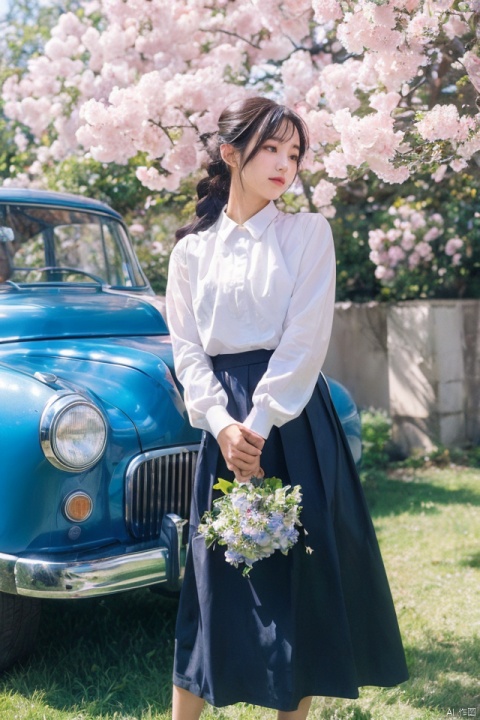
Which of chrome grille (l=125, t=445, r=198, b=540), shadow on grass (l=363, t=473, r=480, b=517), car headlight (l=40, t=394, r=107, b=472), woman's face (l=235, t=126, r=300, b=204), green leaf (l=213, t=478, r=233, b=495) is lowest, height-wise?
shadow on grass (l=363, t=473, r=480, b=517)

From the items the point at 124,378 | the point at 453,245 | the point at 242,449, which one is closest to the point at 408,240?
the point at 453,245

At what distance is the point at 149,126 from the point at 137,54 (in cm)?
144

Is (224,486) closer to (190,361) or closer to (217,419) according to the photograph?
(217,419)

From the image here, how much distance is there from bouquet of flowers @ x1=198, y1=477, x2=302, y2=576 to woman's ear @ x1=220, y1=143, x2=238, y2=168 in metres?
0.86

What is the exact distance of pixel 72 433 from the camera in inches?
105

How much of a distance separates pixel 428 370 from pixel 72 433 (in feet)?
15.6

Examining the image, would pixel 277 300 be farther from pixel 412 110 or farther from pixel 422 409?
pixel 422 409

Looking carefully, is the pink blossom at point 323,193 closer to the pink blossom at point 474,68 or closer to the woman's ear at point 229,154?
the pink blossom at point 474,68

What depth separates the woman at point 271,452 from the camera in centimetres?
209

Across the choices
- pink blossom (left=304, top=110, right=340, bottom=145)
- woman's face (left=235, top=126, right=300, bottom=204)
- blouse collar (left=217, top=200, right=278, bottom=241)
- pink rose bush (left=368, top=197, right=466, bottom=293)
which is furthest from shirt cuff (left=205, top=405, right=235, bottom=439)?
pink rose bush (left=368, top=197, right=466, bottom=293)

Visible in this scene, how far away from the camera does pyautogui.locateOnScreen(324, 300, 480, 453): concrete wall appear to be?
6.96 meters

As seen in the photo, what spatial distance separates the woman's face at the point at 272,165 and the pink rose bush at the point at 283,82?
2.61 ft

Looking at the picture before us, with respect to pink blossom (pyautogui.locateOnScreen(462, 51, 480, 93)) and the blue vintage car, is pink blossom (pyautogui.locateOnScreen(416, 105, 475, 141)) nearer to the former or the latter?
pink blossom (pyautogui.locateOnScreen(462, 51, 480, 93))

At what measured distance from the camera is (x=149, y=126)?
14.9 feet
